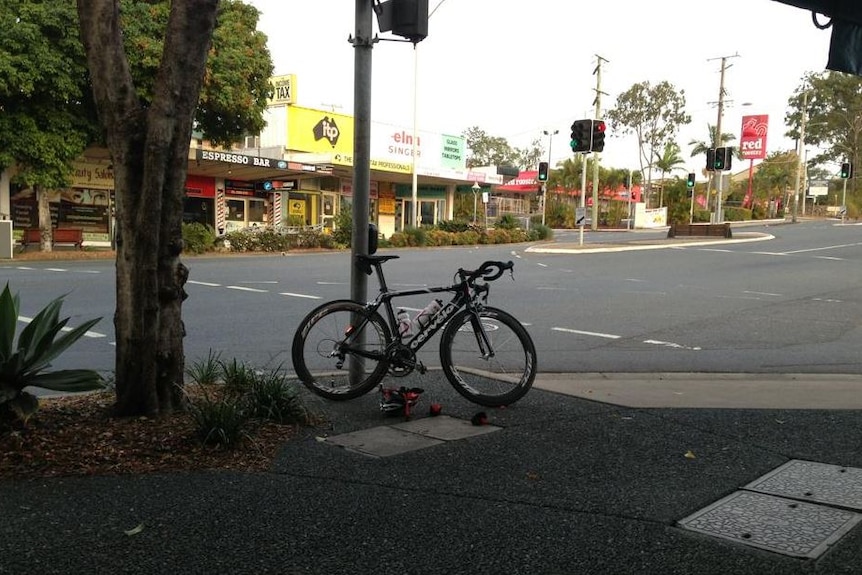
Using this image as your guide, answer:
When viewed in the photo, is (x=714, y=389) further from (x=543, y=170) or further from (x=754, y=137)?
(x=754, y=137)

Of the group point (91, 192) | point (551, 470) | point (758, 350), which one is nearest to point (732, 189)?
point (91, 192)

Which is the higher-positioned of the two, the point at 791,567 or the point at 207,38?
the point at 207,38

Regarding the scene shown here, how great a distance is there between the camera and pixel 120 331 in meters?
4.85

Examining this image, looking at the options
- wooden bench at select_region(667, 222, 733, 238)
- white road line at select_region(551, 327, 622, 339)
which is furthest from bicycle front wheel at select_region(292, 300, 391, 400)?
wooden bench at select_region(667, 222, 733, 238)

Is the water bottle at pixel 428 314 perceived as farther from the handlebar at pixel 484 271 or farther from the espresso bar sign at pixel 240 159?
the espresso bar sign at pixel 240 159

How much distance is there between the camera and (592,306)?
12961mm

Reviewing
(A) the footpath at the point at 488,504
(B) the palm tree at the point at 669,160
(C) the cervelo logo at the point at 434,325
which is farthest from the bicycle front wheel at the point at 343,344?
(B) the palm tree at the point at 669,160

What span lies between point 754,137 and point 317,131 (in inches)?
2025

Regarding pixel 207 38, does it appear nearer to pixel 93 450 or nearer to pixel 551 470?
pixel 93 450

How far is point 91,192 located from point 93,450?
2740 cm

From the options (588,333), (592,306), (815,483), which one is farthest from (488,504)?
(592,306)

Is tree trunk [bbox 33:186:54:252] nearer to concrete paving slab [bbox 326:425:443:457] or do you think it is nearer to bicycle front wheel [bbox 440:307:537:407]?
bicycle front wheel [bbox 440:307:537:407]

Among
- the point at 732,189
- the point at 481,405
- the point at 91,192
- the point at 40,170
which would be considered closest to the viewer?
the point at 481,405

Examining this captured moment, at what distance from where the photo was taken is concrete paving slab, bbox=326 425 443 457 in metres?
4.76
